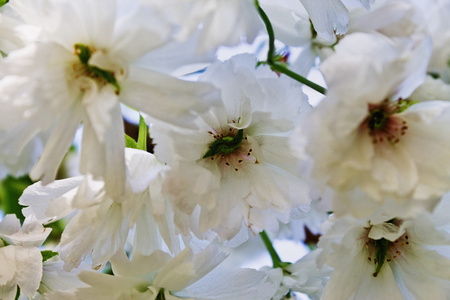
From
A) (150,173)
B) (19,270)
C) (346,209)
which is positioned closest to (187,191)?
(150,173)

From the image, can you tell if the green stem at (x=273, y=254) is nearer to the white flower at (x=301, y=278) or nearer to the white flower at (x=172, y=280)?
the white flower at (x=301, y=278)

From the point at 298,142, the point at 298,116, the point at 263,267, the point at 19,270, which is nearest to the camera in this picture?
the point at 298,142

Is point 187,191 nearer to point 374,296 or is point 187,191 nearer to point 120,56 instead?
point 120,56

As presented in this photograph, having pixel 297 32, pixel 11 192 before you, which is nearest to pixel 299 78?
pixel 297 32

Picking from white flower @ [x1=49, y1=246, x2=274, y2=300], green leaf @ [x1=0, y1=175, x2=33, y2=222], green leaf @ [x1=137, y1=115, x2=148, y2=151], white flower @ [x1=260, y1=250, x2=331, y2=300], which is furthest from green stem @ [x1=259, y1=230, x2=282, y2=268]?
green leaf @ [x1=0, y1=175, x2=33, y2=222]

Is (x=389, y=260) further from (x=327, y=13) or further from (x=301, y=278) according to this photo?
(x=327, y=13)

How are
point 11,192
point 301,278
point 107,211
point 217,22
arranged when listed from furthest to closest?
1. point 11,192
2. point 301,278
3. point 107,211
4. point 217,22
